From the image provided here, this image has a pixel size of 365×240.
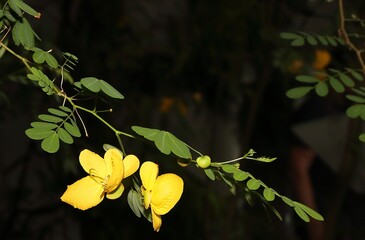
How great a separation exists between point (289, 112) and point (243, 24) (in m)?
0.59

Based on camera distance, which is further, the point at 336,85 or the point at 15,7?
the point at 336,85

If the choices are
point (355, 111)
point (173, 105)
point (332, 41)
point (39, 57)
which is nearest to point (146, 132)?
point (39, 57)

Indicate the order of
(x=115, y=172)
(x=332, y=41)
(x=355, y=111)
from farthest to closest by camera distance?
(x=332, y=41), (x=355, y=111), (x=115, y=172)

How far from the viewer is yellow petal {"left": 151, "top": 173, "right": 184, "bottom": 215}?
469 mm

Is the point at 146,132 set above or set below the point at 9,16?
below

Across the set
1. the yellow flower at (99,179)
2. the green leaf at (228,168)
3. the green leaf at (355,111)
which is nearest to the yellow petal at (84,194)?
the yellow flower at (99,179)

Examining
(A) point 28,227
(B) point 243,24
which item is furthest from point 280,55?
(A) point 28,227

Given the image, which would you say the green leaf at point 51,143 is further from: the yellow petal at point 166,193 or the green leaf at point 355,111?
the green leaf at point 355,111

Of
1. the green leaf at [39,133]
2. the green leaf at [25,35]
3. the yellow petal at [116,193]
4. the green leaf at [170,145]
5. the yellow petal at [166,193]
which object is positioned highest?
the green leaf at [25,35]

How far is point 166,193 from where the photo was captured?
47 cm

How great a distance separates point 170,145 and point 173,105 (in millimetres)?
1891

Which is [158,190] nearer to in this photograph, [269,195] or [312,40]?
[269,195]

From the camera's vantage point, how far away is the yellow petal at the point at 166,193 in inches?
18.5

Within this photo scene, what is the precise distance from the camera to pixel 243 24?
6.20 feet
